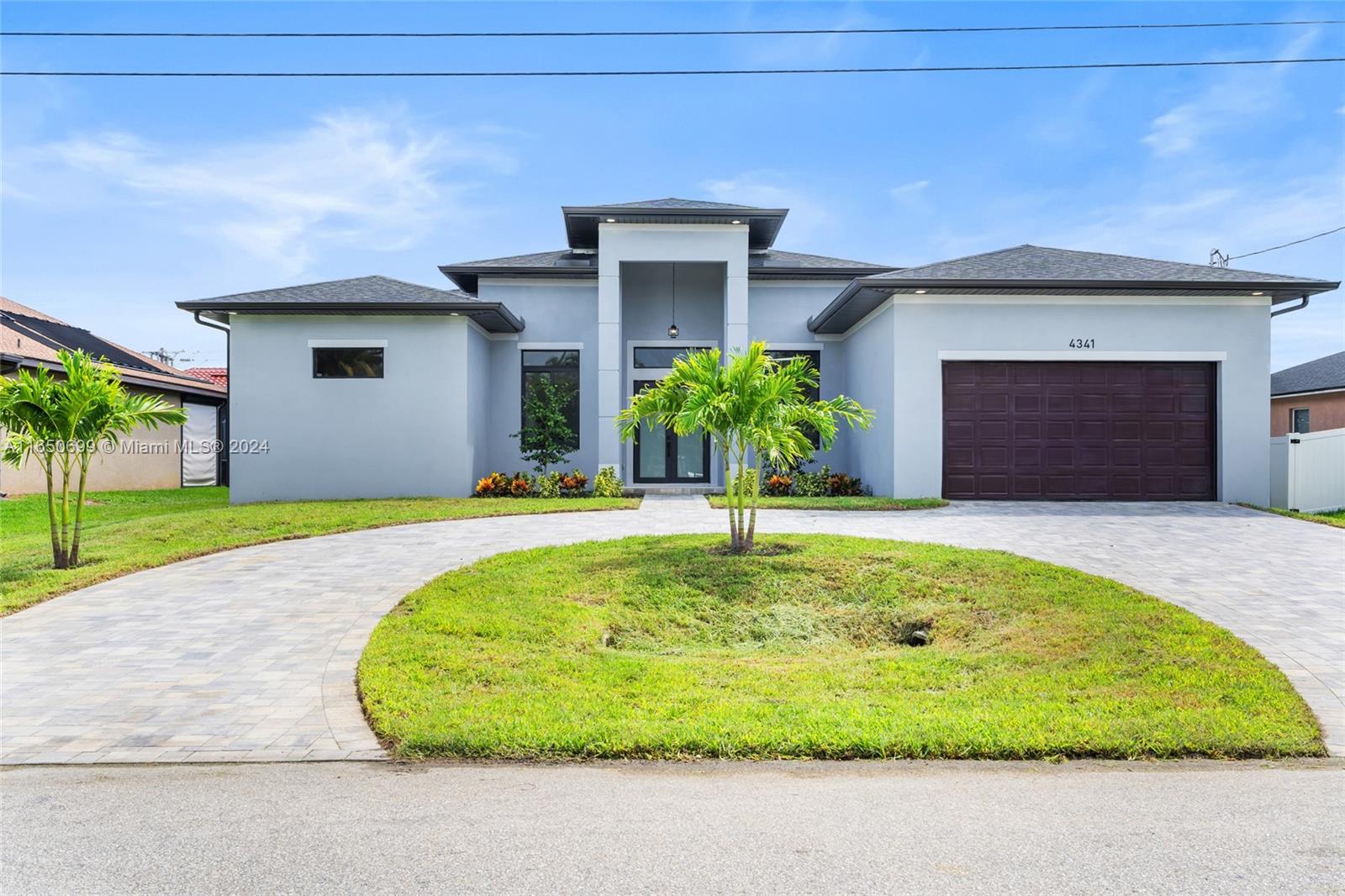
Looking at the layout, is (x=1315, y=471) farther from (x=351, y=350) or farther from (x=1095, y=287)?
(x=351, y=350)

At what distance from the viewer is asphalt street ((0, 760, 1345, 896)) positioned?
113 inches

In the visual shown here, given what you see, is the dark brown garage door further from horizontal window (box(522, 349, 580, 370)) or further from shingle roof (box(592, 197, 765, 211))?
horizontal window (box(522, 349, 580, 370))

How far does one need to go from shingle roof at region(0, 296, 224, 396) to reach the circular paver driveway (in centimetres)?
1199

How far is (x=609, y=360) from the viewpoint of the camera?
1761 centimetres

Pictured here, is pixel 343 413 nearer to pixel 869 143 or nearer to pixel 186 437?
pixel 186 437

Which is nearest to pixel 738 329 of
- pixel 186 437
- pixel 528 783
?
pixel 528 783

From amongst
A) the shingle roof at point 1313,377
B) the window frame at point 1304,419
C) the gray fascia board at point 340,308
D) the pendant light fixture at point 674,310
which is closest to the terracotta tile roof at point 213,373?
the gray fascia board at point 340,308

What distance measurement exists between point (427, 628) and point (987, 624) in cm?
461

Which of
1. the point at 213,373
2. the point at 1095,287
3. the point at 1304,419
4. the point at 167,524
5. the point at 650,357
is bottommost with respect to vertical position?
the point at 167,524

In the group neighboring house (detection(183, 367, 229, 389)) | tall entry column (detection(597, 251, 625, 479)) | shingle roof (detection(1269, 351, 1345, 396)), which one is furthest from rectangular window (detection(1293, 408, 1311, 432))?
neighboring house (detection(183, 367, 229, 389))

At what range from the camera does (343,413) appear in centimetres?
1684

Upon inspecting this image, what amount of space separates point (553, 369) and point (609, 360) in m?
2.23

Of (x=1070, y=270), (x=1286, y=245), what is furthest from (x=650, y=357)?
(x=1286, y=245)

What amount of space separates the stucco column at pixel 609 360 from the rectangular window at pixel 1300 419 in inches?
889
